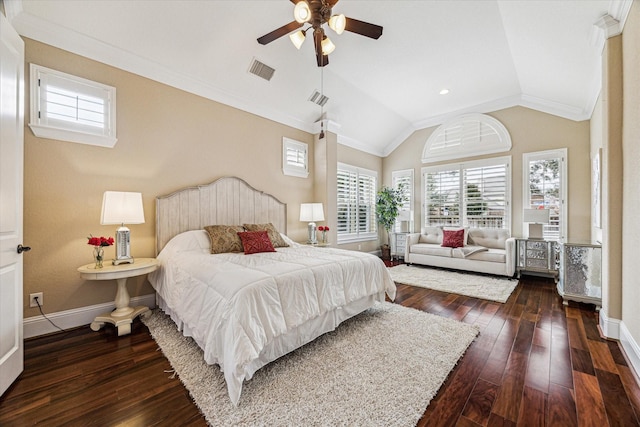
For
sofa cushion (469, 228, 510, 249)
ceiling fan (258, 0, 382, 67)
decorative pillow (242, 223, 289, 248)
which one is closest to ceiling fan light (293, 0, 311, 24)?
ceiling fan (258, 0, 382, 67)

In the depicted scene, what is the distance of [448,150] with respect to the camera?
241 inches

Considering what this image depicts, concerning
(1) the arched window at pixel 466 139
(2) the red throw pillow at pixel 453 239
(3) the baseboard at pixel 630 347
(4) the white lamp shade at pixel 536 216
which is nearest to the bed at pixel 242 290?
(3) the baseboard at pixel 630 347

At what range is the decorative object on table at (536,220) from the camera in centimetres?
461

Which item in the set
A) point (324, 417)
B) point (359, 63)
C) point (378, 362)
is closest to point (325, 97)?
point (359, 63)

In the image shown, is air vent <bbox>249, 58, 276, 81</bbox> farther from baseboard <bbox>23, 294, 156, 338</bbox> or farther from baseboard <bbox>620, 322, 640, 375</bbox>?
baseboard <bbox>620, 322, 640, 375</bbox>

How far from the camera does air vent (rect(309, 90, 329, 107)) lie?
4.65m

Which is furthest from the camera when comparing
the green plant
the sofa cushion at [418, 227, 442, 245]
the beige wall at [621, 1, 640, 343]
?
the green plant

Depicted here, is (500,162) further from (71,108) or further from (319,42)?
(71,108)

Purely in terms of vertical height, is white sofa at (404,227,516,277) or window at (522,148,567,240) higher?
window at (522,148,567,240)

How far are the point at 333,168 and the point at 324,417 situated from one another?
4399mm

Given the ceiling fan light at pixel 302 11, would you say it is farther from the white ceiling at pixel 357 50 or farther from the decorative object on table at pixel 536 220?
the decorative object on table at pixel 536 220

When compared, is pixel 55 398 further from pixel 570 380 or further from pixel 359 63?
pixel 359 63

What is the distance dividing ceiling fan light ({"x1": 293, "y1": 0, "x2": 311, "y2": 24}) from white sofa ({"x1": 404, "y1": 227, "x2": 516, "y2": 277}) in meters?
4.68

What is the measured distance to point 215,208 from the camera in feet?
12.7
